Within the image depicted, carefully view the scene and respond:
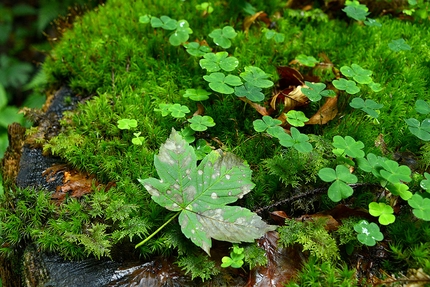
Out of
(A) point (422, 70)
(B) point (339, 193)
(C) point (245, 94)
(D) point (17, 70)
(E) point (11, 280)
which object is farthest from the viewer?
(D) point (17, 70)

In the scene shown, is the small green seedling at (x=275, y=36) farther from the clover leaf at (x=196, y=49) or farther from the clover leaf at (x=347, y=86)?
the clover leaf at (x=347, y=86)

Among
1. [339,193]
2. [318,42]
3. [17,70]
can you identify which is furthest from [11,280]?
[17,70]

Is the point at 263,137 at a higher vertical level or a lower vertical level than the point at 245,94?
lower

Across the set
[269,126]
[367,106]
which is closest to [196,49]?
[269,126]

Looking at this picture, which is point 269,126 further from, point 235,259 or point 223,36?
point 223,36

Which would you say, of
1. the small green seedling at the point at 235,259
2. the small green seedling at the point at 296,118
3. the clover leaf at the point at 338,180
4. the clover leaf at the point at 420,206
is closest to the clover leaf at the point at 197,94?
the small green seedling at the point at 296,118

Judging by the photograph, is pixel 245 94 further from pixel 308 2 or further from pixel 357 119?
pixel 308 2

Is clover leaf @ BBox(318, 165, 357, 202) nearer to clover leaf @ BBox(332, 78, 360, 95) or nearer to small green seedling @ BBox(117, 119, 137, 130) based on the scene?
clover leaf @ BBox(332, 78, 360, 95)
